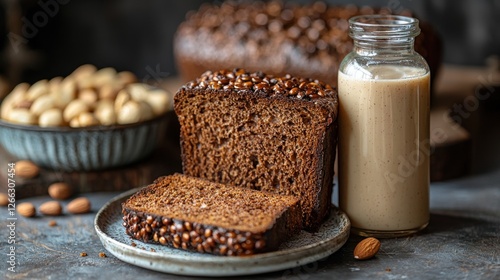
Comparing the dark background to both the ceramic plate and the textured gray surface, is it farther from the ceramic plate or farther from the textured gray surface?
the ceramic plate

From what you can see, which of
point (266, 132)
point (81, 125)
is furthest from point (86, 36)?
point (266, 132)

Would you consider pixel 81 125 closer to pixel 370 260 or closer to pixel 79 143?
pixel 79 143

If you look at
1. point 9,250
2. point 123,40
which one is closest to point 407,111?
point 9,250

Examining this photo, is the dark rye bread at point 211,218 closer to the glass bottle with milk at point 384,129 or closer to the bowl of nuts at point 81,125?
the glass bottle with milk at point 384,129

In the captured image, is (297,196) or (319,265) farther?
(297,196)

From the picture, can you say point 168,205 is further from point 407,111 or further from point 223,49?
point 223,49

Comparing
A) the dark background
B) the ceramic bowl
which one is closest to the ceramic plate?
the ceramic bowl
